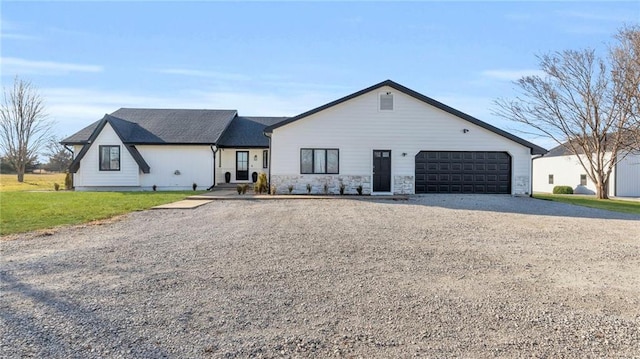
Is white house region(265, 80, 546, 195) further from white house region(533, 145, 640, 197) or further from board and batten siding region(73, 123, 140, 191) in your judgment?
white house region(533, 145, 640, 197)

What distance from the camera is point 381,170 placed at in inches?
744

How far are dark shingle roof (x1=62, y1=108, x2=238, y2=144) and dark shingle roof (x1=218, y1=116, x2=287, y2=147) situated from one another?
0.52 metres

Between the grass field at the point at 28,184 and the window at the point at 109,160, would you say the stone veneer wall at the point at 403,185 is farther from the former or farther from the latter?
the grass field at the point at 28,184

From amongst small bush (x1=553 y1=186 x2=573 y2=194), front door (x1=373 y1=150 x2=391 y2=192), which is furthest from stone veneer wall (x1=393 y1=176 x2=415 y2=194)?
small bush (x1=553 y1=186 x2=573 y2=194)

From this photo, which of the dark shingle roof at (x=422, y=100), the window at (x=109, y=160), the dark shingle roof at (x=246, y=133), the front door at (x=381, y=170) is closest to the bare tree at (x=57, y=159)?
the window at (x=109, y=160)

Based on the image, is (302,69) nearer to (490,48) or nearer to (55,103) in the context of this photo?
(490,48)

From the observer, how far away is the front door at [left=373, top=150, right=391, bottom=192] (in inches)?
741

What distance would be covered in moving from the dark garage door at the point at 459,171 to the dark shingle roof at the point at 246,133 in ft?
32.5

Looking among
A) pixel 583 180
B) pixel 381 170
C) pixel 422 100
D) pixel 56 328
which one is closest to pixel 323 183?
pixel 381 170

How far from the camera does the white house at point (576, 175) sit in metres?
28.6

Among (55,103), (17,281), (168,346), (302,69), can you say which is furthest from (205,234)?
(55,103)

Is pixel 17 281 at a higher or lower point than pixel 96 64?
lower

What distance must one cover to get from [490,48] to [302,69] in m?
8.13

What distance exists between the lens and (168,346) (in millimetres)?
3213
